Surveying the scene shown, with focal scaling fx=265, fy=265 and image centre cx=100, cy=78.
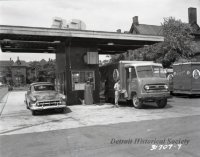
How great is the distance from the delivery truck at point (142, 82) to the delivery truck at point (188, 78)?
6602mm

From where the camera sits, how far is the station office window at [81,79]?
17922mm

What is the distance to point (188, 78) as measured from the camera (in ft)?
69.8

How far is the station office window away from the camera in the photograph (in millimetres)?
17922

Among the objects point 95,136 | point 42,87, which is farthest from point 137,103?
point 95,136

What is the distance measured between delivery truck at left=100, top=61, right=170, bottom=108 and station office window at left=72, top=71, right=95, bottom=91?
1.94m

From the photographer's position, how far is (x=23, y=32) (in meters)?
15.1

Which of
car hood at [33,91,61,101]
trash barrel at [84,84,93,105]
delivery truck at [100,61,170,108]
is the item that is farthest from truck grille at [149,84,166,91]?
car hood at [33,91,61,101]

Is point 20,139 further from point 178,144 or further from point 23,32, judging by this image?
point 23,32

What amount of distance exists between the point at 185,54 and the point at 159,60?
3.41 metres

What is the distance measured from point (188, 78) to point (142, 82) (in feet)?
27.3

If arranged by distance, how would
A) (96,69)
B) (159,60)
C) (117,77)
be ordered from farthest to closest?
1. (159,60)
2. (96,69)
3. (117,77)

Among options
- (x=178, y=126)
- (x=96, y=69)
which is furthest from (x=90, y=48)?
(x=178, y=126)

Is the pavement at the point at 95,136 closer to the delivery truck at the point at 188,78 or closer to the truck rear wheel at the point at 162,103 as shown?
the truck rear wheel at the point at 162,103

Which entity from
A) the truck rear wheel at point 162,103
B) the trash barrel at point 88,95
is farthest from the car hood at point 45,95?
the truck rear wheel at point 162,103
